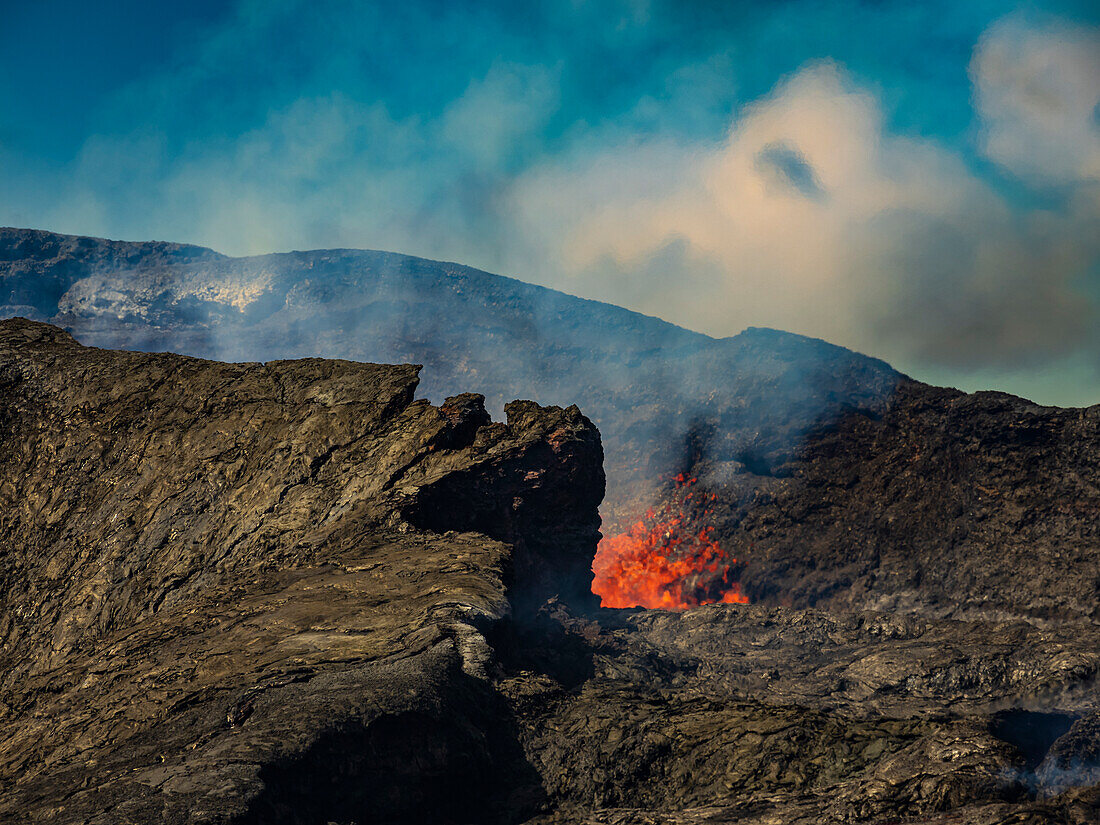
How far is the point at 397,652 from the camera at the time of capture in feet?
48.6

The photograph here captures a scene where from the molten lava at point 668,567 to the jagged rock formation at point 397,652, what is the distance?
11.2 m

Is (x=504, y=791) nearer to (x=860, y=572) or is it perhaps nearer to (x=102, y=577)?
(x=102, y=577)

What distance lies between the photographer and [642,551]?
1810 inches

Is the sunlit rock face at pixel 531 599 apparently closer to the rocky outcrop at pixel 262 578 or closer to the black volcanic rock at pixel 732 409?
the rocky outcrop at pixel 262 578

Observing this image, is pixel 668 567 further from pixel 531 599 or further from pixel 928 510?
pixel 531 599

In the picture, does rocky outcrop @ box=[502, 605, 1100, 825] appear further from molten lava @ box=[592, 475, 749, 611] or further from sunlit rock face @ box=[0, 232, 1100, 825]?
molten lava @ box=[592, 475, 749, 611]

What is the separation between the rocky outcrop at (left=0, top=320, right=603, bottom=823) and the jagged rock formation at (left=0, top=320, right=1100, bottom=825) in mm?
65

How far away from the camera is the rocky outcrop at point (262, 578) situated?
11969mm

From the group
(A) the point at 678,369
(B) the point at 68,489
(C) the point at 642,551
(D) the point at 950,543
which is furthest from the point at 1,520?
(A) the point at 678,369

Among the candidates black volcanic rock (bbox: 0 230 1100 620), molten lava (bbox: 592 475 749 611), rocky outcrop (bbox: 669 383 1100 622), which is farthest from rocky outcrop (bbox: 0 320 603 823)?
black volcanic rock (bbox: 0 230 1100 620)

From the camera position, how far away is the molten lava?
42469 millimetres

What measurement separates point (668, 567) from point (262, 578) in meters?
28.2

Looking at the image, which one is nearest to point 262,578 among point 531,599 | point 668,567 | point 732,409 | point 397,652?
point 397,652

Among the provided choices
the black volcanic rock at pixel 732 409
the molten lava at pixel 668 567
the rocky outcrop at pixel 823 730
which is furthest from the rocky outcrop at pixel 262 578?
the black volcanic rock at pixel 732 409
